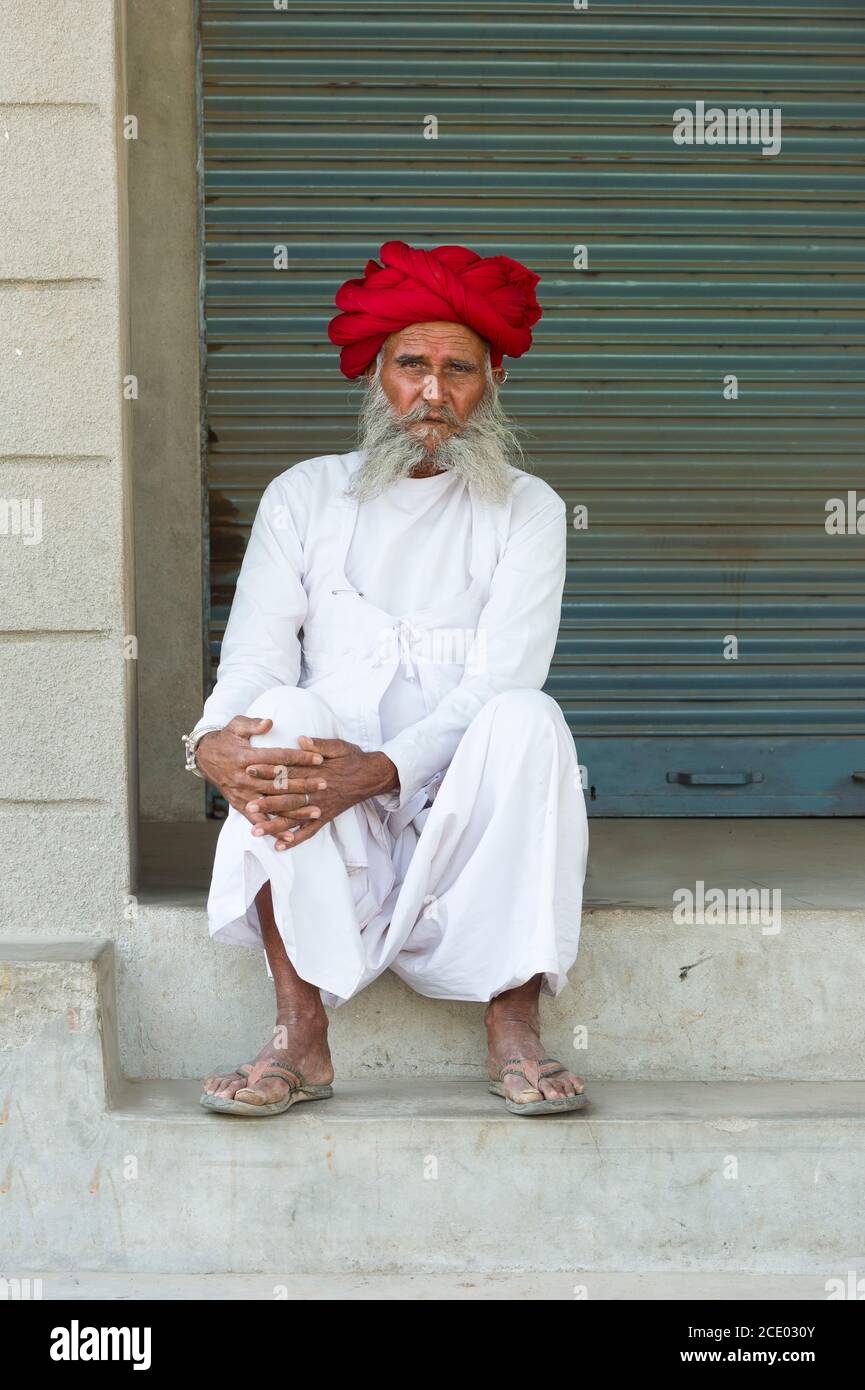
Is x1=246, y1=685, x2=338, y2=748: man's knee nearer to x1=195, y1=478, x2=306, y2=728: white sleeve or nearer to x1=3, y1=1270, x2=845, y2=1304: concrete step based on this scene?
x1=195, y1=478, x2=306, y2=728: white sleeve

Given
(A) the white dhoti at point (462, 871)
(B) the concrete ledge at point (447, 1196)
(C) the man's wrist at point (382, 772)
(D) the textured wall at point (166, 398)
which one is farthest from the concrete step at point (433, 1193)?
(D) the textured wall at point (166, 398)

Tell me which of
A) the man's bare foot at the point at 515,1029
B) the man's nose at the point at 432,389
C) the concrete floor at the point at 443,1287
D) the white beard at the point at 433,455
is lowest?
Result: the concrete floor at the point at 443,1287

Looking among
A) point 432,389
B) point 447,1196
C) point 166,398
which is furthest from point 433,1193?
point 166,398

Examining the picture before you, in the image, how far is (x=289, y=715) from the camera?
3.00m

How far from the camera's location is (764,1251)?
292 centimetres

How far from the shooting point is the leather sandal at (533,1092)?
2.91 metres

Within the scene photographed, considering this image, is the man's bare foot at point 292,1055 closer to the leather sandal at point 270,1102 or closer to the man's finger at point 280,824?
the leather sandal at point 270,1102

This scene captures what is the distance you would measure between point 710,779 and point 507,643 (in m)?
2.05

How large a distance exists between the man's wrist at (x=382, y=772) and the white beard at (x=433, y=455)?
2.34ft

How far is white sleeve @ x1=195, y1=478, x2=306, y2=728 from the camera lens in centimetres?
328

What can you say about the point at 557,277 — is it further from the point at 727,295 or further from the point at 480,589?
the point at 480,589

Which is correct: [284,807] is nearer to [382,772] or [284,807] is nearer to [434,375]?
[382,772]

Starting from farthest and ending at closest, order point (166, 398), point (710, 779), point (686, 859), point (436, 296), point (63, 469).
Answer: point (710, 779)
point (166, 398)
point (686, 859)
point (436, 296)
point (63, 469)

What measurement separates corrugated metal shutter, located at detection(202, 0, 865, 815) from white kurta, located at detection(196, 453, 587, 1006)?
1626mm
